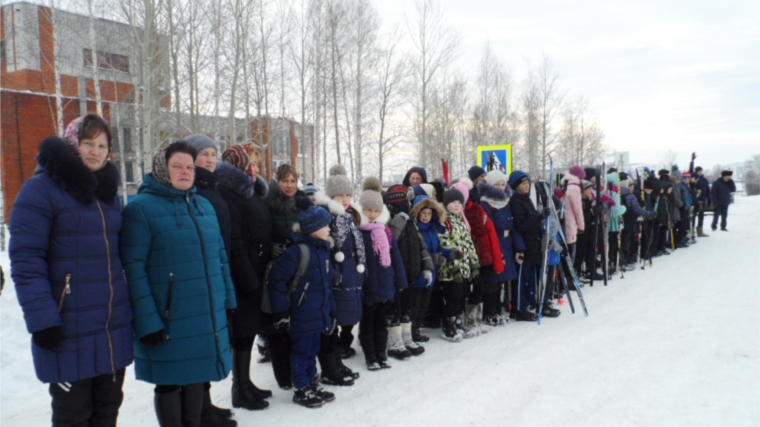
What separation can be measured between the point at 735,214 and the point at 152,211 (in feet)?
84.1

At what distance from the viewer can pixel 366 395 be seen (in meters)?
4.22

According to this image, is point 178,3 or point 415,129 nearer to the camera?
point 178,3

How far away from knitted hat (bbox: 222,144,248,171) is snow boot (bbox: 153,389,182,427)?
1.83 m

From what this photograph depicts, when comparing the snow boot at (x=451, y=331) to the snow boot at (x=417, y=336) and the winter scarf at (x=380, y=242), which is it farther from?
the winter scarf at (x=380, y=242)

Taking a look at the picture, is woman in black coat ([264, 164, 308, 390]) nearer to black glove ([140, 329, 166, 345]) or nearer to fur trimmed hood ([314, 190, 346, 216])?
fur trimmed hood ([314, 190, 346, 216])

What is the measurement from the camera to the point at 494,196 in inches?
253

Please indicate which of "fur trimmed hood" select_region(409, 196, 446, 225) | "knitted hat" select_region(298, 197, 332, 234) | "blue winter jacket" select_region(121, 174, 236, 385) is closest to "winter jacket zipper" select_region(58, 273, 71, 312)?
"blue winter jacket" select_region(121, 174, 236, 385)

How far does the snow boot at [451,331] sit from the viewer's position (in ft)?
19.0

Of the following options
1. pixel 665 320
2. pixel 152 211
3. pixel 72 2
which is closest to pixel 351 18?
pixel 72 2

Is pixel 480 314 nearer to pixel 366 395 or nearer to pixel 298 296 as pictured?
pixel 366 395

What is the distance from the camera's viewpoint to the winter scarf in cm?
479

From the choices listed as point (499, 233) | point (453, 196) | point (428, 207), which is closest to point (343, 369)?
point (428, 207)

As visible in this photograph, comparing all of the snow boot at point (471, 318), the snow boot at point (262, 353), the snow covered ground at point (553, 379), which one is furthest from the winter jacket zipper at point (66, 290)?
the snow boot at point (471, 318)

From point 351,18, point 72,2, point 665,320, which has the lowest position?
point 665,320
